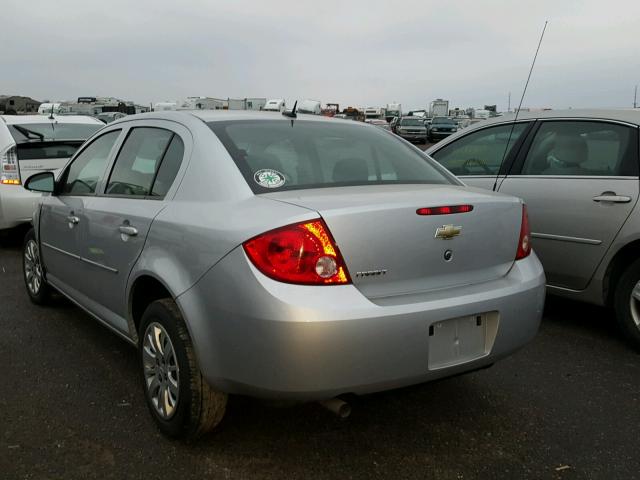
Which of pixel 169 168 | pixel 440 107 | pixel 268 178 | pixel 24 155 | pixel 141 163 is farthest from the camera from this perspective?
pixel 440 107

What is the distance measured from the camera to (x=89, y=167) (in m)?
3.99

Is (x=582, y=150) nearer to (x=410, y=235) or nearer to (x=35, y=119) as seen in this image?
(x=410, y=235)

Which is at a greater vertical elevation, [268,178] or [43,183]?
[268,178]

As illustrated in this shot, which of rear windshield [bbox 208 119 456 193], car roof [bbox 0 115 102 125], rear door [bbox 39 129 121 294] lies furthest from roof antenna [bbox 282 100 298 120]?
car roof [bbox 0 115 102 125]

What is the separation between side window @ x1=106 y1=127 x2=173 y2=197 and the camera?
318 cm

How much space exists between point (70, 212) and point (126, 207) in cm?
86

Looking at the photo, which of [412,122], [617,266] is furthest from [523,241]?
[412,122]

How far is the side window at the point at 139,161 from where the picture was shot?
318 cm

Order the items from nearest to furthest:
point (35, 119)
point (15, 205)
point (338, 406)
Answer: point (338, 406) < point (15, 205) < point (35, 119)

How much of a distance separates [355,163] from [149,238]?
3.59 ft

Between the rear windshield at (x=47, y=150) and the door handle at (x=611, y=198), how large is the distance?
5.95 m

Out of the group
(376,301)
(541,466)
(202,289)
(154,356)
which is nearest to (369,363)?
(376,301)

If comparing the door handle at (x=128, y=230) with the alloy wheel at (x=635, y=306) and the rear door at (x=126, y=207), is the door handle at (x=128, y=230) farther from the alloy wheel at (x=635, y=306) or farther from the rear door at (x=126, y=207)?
the alloy wheel at (x=635, y=306)

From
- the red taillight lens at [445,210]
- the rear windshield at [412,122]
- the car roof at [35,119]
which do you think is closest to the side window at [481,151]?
the red taillight lens at [445,210]
